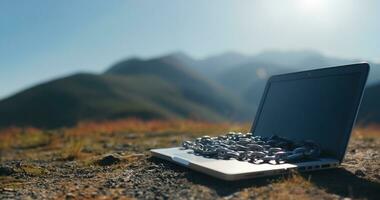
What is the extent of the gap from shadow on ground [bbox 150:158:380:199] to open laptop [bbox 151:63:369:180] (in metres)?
0.10

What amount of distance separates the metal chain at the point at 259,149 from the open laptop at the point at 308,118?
0.13 m

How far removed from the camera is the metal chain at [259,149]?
17.0ft

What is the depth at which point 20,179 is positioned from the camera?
5977 mm

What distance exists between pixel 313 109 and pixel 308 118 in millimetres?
149

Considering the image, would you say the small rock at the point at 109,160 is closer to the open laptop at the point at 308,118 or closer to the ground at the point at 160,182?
the ground at the point at 160,182

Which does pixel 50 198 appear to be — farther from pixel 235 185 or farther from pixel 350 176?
pixel 350 176

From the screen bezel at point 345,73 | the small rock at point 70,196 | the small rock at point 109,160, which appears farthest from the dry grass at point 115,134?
the small rock at point 70,196

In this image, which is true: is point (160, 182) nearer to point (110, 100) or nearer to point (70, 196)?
point (70, 196)

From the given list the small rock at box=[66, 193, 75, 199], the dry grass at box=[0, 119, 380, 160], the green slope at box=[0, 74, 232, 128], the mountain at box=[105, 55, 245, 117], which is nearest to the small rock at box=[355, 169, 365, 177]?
the small rock at box=[66, 193, 75, 199]

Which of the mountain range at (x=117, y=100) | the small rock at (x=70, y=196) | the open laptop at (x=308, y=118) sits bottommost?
the mountain range at (x=117, y=100)

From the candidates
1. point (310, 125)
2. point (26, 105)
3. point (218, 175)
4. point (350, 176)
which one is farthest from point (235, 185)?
point (26, 105)

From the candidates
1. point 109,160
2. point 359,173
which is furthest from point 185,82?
point 359,173

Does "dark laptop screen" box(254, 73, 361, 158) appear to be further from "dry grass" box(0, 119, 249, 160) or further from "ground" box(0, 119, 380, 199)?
"dry grass" box(0, 119, 249, 160)

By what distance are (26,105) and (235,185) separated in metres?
113
